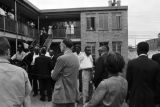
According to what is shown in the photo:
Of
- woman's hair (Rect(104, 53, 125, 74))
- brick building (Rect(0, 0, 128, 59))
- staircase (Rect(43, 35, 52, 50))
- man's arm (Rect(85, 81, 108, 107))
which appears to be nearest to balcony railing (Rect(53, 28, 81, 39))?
brick building (Rect(0, 0, 128, 59))

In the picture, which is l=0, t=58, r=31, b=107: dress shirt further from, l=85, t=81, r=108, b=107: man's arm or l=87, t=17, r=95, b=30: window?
l=87, t=17, r=95, b=30: window

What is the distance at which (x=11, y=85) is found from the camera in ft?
10.9

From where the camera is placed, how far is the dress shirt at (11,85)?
3.28 meters

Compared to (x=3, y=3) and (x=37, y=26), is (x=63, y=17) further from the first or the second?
(x=3, y=3)

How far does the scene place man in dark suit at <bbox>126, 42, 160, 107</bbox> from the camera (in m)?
4.94

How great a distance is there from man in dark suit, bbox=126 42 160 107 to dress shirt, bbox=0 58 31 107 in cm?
229

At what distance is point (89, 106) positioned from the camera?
11.0ft

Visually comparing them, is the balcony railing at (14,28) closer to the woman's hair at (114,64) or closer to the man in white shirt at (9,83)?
the man in white shirt at (9,83)

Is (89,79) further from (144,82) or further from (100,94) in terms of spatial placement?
(100,94)

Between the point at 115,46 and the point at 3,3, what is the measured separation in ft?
40.9

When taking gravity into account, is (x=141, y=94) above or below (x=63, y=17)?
below

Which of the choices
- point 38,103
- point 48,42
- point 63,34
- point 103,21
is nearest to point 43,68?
point 38,103

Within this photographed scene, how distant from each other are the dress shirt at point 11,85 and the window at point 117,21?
2561cm

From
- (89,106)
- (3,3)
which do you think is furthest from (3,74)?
(3,3)
